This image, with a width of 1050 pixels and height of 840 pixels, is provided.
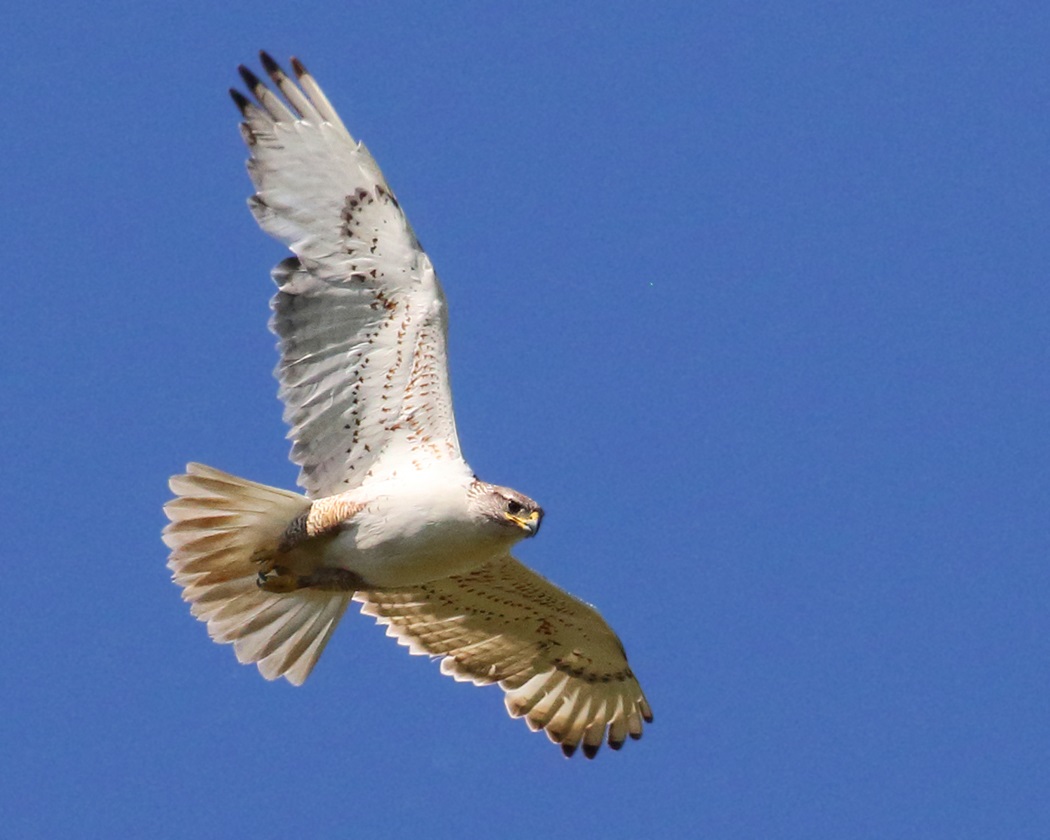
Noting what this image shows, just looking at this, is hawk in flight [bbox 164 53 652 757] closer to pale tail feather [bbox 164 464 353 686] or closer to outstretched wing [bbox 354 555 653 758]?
pale tail feather [bbox 164 464 353 686]

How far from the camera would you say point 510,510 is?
373 inches

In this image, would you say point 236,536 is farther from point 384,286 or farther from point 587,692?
point 587,692

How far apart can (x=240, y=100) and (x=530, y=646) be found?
3.51 m

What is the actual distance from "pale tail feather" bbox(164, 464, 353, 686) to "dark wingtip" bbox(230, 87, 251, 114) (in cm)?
187

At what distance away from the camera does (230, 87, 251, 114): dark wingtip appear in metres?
10.2

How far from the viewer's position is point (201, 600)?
10438 millimetres

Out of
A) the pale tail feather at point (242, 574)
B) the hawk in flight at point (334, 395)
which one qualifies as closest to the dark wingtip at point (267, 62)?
the hawk in flight at point (334, 395)

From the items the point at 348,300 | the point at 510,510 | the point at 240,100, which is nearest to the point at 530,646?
the point at 510,510

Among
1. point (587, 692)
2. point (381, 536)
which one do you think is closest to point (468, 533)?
point (381, 536)

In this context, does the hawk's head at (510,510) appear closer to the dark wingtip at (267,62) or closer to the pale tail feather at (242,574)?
the pale tail feather at (242,574)

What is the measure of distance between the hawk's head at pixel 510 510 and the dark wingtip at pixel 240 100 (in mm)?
2418

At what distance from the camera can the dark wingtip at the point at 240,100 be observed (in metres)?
10.2

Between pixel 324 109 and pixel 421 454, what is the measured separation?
1.87 m

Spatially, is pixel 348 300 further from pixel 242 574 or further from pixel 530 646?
pixel 530 646
